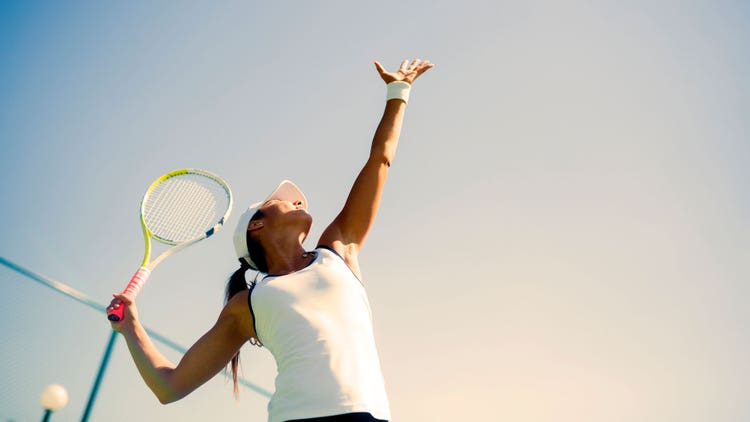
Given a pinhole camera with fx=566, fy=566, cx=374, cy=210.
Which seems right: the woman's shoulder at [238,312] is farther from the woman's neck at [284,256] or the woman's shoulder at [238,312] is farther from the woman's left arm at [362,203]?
the woman's left arm at [362,203]

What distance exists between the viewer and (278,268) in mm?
2480

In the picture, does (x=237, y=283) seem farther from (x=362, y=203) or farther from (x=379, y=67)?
(x=379, y=67)

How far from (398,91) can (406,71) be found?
13.6 inches

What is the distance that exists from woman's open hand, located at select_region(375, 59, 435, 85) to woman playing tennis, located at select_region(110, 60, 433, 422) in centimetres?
16

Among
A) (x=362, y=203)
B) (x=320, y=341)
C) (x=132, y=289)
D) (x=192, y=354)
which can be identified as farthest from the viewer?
(x=132, y=289)

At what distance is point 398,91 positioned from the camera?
2906 millimetres

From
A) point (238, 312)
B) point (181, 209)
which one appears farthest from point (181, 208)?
point (238, 312)

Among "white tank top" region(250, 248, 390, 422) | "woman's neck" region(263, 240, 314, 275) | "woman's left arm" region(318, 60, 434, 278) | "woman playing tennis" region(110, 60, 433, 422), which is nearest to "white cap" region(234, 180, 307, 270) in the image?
"woman playing tennis" region(110, 60, 433, 422)

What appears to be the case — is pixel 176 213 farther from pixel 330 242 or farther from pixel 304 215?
pixel 330 242

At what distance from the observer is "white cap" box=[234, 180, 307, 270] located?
8.91ft

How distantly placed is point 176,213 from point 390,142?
167cm

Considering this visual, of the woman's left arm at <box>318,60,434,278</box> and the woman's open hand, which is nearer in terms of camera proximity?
the woman's left arm at <box>318,60,434,278</box>

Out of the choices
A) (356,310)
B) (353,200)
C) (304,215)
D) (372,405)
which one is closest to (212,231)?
(304,215)

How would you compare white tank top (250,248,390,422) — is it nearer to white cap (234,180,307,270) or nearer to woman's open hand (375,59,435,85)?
white cap (234,180,307,270)
